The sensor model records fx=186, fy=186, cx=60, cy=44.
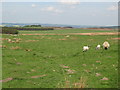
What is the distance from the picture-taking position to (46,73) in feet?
57.8

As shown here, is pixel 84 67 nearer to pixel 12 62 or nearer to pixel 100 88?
pixel 100 88

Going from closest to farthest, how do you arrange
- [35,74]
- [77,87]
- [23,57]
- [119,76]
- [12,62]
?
[77,87] → [119,76] → [35,74] → [12,62] → [23,57]

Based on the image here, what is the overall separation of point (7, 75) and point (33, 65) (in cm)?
439

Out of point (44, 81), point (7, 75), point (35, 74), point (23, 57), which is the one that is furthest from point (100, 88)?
point (23, 57)

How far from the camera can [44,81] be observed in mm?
15016

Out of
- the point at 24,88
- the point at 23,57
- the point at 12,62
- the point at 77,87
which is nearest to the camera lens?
the point at 77,87

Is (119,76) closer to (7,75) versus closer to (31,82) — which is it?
(31,82)

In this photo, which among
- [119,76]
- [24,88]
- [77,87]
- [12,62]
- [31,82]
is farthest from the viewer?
[12,62]

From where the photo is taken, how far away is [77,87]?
12.7 m

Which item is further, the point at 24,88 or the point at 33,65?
the point at 33,65

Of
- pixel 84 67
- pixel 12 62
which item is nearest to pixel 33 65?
pixel 12 62

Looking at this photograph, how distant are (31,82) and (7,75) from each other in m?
3.21

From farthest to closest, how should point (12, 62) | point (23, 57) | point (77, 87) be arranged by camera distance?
point (23, 57) → point (12, 62) → point (77, 87)

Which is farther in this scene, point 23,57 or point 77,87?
point 23,57
